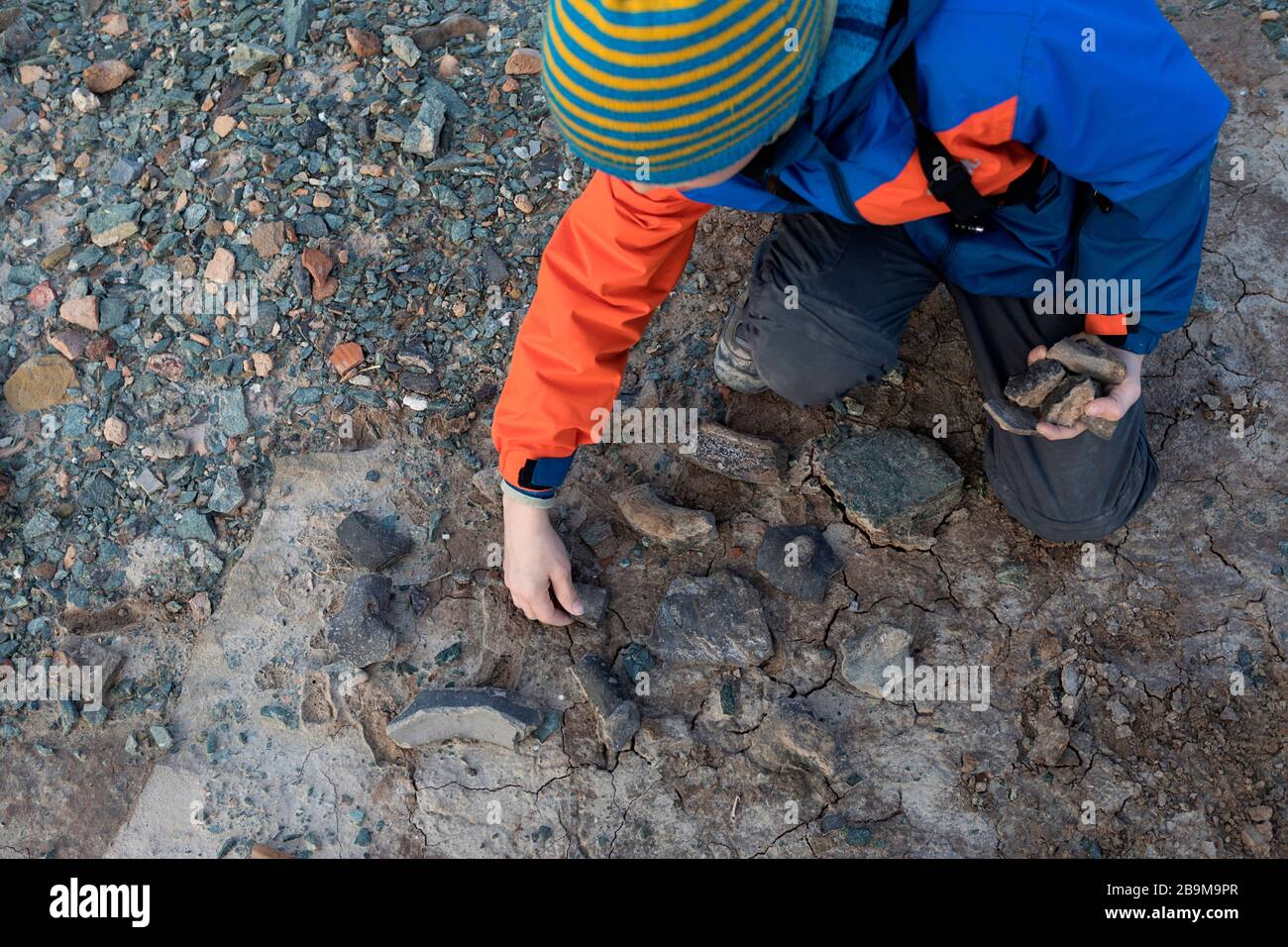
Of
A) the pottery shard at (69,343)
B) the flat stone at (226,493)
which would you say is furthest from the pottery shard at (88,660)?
the pottery shard at (69,343)

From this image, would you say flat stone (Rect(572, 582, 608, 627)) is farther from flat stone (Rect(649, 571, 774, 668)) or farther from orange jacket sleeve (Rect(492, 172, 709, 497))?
orange jacket sleeve (Rect(492, 172, 709, 497))

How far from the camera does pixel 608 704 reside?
7.45 ft

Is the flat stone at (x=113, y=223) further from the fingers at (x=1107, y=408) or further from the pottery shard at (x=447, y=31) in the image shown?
the fingers at (x=1107, y=408)

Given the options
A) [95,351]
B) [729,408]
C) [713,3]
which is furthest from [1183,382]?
[95,351]

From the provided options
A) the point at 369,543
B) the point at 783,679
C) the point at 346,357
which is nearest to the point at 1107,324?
the point at 783,679

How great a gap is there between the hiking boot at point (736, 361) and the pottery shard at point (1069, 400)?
2.39 feet

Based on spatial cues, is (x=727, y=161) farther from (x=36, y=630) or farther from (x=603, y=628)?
(x=36, y=630)

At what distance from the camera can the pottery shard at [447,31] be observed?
126 inches

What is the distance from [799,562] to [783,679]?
0.29 m

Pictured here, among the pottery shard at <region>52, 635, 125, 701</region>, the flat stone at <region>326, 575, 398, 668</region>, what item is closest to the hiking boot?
the flat stone at <region>326, 575, 398, 668</region>

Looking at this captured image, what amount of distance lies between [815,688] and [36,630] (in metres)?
1.99

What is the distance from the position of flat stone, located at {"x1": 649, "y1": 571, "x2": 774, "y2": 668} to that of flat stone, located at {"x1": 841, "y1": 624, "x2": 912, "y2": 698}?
0.19m

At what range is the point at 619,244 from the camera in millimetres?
2109

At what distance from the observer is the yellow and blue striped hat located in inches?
52.1
